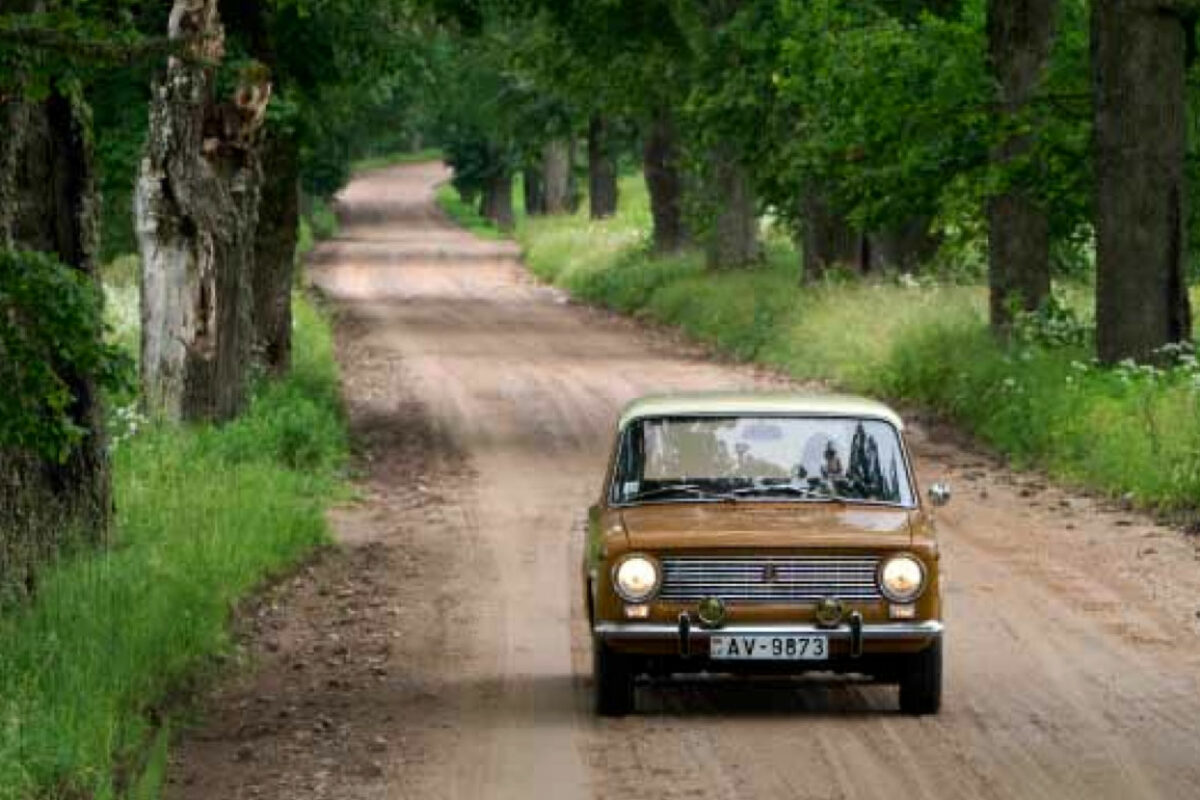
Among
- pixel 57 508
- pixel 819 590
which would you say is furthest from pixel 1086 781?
pixel 57 508

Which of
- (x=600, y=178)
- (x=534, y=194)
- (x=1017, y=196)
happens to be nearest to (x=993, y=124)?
(x=1017, y=196)

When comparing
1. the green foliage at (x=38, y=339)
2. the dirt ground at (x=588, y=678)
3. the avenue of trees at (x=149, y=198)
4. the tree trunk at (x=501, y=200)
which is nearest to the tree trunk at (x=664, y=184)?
the avenue of trees at (x=149, y=198)

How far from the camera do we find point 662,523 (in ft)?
44.5

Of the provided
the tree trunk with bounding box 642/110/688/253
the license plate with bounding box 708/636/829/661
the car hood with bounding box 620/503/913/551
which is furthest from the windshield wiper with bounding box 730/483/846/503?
the tree trunk with bounding box 642/110/688/253

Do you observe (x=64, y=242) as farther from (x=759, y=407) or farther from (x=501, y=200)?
(x=501, y=200)

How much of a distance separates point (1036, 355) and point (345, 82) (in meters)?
7.84

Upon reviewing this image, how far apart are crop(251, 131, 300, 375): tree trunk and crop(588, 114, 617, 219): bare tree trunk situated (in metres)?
44.6

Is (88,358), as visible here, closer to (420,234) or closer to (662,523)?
(662,523)

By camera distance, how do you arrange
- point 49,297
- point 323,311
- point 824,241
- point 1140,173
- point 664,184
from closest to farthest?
point 49,297 → point 1140,173 → point 824,241 → point 323,311 → point 664,184

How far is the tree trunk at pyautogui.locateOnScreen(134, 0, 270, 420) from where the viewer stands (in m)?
23.6

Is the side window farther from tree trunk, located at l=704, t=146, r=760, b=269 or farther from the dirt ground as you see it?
tree trunk, located at l=704, t=146, r=760, b=269

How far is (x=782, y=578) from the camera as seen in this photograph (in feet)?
43.1

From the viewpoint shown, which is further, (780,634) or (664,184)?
(664,184)

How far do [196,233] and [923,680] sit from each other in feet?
39.8
